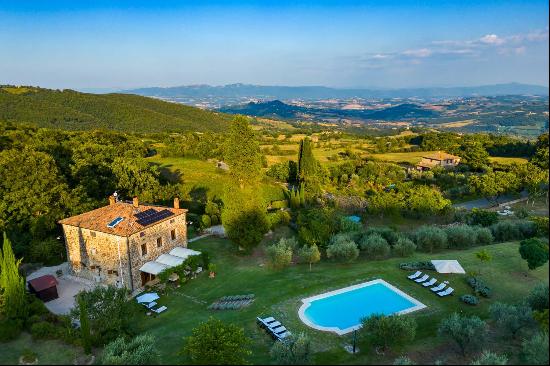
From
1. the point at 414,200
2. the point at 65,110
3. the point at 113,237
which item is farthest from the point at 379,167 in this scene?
A: the point at 65,110

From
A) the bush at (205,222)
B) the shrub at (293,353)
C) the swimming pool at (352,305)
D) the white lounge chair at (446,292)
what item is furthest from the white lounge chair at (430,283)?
the bush at (205,222)

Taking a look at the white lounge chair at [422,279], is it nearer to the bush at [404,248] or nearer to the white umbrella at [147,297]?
the bush at [404,248]

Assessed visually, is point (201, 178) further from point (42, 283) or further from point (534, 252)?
point (534, 252)

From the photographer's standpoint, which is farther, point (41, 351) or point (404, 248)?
point (404, 248)

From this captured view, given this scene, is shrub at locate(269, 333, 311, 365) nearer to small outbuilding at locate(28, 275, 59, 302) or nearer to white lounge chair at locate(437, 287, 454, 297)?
white lounge chair at locate(437, 287, 454, 297)

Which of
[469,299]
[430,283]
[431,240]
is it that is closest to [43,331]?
[430,283]

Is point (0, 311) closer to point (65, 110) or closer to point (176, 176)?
point (176, 176)

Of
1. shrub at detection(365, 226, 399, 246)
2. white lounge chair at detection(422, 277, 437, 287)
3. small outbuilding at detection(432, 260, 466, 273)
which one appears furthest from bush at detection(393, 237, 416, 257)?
white lounge chair at detection(422, 277, 437, 287)
